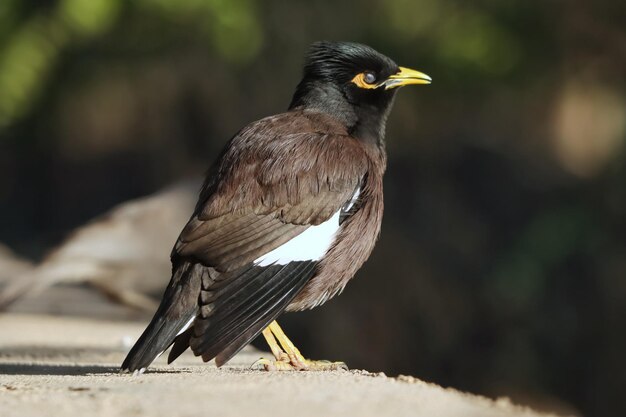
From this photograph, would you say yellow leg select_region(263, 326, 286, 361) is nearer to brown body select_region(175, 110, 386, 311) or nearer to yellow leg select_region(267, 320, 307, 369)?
yellow leg select_region(267, 320, 307, 369)

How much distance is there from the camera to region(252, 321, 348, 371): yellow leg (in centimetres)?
607

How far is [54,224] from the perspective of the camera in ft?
55.3

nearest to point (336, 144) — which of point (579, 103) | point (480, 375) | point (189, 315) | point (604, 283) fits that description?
point (189, 315)

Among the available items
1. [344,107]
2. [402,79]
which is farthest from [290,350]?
[402,79]

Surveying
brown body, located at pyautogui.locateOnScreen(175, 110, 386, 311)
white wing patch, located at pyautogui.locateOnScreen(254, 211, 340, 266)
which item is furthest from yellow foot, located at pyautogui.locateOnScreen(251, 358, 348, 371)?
white wing patch, located at pyautogui.locateOnScreen(254, 211, 340, 266)

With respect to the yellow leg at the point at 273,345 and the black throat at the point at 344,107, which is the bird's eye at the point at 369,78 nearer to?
the black throat at the point at 344,107

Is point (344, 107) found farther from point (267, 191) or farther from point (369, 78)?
point (267, 191)

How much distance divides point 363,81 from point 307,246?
51.8 inches

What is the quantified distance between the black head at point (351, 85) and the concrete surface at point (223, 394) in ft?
4.58

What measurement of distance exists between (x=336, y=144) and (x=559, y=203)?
9252 mm

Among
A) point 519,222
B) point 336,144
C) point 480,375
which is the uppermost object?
point 336,144

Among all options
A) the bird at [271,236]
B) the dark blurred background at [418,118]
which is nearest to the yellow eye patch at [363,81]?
the bird at [271,236]

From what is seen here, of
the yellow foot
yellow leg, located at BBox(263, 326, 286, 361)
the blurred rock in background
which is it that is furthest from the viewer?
the blurred rock in background

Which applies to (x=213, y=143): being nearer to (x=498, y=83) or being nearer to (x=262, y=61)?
(x=262, y=61)
